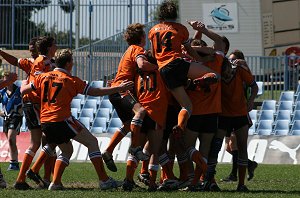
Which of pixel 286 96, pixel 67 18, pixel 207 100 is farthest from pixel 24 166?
pixel 67 18

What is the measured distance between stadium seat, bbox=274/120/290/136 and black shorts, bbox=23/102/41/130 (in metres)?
9.53

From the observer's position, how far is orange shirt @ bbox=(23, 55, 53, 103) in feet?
43.4

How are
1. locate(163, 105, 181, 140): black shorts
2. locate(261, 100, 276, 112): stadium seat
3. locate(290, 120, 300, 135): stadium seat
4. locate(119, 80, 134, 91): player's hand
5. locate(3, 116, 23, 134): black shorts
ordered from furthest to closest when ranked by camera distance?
locate(261, 100, 276, 112): stadium seat, locate(290, 120, 300, 135): stadium seat, locate(3, 116, 23, 134): black shorts, locate(163, 105, 181, 140): black shorts, locate(119, 80, 134, 91): player's hand

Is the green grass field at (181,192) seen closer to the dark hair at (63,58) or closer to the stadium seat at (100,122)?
the dark hair at (63,58)

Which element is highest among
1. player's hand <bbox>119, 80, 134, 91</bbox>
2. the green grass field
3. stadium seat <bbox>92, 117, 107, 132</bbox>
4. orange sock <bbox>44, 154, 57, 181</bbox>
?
player's hand <bbox>119, 80, 134, 91</bbox>

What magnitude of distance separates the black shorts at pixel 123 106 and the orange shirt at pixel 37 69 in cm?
107

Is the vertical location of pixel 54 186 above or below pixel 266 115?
below

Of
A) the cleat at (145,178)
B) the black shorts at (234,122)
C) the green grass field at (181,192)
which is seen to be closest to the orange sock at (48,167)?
the green grass field at (181,192)

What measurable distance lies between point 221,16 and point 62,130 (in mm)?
19211

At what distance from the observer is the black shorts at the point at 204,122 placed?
40.1ft

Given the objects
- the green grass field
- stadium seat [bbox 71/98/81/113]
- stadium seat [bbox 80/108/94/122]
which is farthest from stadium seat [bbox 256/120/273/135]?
stadium seat [bbox 71/98/81/113]

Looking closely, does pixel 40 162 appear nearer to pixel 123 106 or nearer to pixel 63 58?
pixel 123 106

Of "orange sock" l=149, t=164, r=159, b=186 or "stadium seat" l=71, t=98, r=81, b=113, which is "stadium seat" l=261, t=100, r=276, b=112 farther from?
"orange sock" l=149, t=164, r=159, b=186

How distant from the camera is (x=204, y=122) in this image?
40.1 feet
